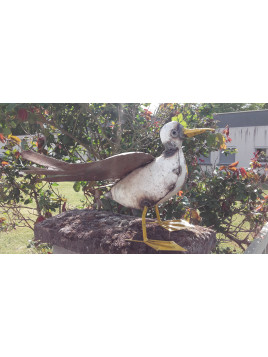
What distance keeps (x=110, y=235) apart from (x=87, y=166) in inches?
16.3

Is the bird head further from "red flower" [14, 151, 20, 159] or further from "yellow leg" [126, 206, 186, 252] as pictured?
"red flower" [14, 151, 20, 159]

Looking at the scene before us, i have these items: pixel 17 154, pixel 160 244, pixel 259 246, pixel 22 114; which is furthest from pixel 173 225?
pixel 17 154

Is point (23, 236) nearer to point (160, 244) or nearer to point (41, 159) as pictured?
point (41, 159)

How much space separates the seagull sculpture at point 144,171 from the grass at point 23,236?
1416mm

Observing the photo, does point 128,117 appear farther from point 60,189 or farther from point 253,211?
point 253,211

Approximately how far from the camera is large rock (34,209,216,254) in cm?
149

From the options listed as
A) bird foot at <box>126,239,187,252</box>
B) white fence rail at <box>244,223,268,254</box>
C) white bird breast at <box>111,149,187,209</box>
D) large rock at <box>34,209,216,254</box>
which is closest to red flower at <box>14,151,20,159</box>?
large rock at <box>34,209,216,254</box>

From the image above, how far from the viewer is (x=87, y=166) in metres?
1.47

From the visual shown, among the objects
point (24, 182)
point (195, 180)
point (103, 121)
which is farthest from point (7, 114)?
point (195, 180)

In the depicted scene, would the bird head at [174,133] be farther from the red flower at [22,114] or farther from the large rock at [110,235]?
the red flower at [22,114]

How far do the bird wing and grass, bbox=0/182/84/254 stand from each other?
138 centimetres

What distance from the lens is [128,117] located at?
2.53 metres

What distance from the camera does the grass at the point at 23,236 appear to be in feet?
8.91

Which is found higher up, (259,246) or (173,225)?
(173,225)
